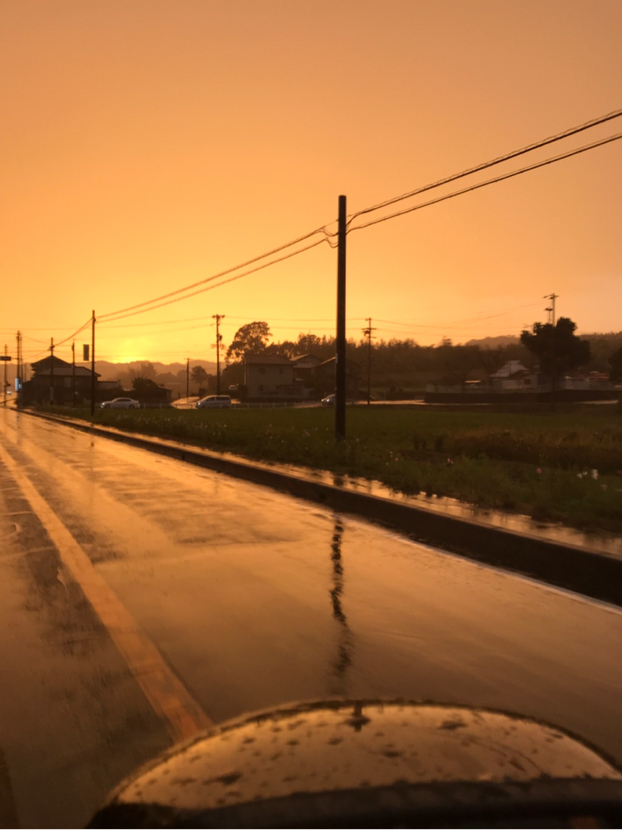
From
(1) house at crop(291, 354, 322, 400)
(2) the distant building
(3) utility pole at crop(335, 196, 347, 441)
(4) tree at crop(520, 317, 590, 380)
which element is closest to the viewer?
→ (3) utility pole at crop(335, 196, 347, 441)

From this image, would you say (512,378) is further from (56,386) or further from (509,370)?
(56,386)

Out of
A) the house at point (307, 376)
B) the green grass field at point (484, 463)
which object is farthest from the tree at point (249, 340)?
the green grass field at point (484, 463)

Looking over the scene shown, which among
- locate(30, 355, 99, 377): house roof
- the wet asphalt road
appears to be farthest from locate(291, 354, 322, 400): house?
the wet asphalt road

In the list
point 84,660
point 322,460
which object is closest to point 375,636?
point 84,660

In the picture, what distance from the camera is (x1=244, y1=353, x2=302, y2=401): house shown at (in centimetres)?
11306

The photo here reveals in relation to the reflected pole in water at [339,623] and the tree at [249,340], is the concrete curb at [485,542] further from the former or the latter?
the tree at [249,340]

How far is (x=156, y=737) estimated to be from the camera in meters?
3.83

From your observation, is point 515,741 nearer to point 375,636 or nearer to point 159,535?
point 375,636

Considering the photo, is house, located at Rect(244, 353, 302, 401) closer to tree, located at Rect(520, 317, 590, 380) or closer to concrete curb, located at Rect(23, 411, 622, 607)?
tree, located at Rect(520, 317, 590, 380)

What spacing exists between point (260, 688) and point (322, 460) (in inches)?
514

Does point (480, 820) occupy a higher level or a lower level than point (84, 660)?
higher

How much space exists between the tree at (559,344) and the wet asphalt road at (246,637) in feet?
280

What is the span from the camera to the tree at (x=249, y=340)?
17988 cm

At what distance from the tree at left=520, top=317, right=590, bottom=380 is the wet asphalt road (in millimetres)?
85469
